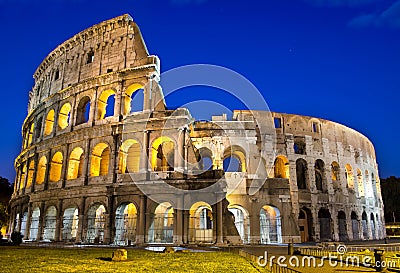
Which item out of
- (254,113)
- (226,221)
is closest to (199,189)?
(226,221)

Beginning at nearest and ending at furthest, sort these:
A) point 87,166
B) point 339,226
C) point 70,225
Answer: point 87,166, point 70,225, point 339,226

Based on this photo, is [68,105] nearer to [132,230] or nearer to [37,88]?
[37,88]

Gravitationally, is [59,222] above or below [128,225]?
above

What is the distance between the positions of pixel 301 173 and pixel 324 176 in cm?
202

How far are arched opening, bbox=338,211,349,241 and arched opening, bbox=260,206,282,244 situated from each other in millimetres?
8568

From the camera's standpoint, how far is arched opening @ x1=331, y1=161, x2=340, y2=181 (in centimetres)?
3016

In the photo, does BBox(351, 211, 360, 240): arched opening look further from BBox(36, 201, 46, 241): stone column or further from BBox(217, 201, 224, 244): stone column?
BBox(36, 201, 46, 241): stone column

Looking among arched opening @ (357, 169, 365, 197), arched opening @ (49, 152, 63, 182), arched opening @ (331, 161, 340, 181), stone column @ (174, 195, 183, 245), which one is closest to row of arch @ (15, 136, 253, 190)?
arched opening @ (49, 152, 63, 182)

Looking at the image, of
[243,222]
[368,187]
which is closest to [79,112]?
[243,222]

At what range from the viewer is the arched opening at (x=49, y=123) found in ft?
85.3

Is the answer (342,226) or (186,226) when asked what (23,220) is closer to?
(186,226)

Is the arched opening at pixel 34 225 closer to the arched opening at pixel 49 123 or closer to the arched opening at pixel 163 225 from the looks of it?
the arched opening at pixel 49 123

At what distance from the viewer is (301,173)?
29.8 metres

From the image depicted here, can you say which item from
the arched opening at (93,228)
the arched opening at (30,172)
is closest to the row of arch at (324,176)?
the arched opening at (93,228)
